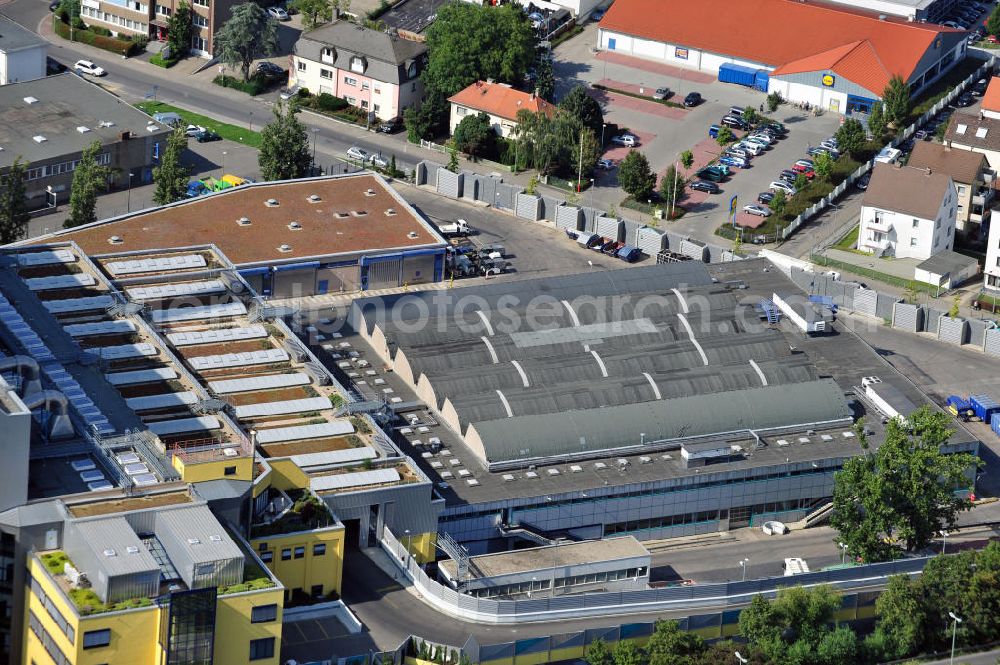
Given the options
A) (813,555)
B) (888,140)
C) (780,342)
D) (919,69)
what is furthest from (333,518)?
(919,69)

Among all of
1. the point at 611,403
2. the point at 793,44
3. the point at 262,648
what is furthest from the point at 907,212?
the point at 262,648

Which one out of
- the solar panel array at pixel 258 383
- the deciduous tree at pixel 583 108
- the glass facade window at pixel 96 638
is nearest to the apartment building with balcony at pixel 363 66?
the deciduous tree at pixel 583 108

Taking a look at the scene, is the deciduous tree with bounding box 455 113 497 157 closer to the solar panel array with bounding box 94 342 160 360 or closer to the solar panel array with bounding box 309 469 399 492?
the solar panel array with bounding box 94 342 160 360

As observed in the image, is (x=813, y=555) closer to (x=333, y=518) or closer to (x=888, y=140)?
(x=333, y=518)

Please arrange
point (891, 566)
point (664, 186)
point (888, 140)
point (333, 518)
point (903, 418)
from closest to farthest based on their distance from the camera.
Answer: point (333, 518), point (891, 566), point (903, 418), point (664, 186), point (888, 140)

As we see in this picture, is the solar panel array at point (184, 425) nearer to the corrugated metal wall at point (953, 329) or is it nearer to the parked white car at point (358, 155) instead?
the parked white car at point (358, 155)

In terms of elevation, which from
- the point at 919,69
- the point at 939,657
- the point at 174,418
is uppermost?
the point at 919,69

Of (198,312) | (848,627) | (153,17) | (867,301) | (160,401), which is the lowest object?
(848,627)

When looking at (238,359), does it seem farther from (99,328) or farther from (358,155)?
(358,155)
